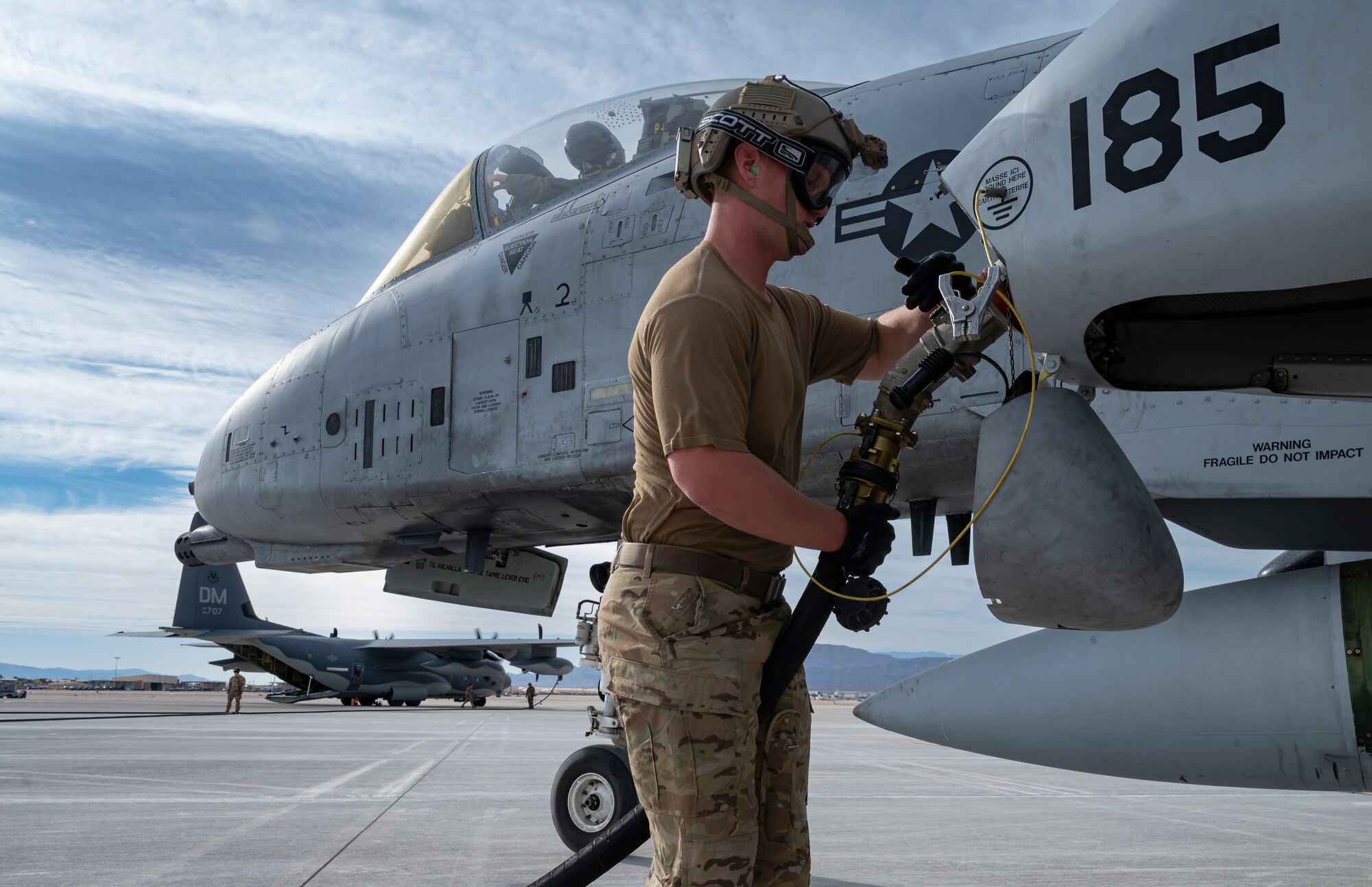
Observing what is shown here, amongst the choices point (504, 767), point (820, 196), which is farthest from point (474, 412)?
point (504, 767)

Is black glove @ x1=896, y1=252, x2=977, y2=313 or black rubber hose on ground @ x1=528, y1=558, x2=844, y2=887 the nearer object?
black rubber hose on ground @ x1=528, y1=558, x2=844, y2=887

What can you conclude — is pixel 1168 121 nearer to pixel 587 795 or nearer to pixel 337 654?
pixel 587 795

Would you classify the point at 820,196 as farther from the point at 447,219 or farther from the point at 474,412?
the point at 447,219

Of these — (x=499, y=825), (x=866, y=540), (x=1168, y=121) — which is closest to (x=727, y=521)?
(x=866, y=540)

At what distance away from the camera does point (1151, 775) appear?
3.44m

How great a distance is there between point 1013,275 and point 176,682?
376 feet

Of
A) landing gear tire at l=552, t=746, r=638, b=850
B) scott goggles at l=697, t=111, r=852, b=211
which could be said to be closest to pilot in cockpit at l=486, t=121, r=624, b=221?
landing gear tire at l=552, t=746, r=638, b=850

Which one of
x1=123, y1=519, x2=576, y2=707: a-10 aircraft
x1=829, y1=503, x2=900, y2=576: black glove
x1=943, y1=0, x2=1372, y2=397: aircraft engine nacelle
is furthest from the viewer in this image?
x1=123, y1=519, x2=576, y2=707: a-10 aircraft

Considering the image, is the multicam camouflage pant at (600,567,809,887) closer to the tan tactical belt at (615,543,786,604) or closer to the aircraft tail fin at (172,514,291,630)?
the tan tactical belt at (615,543,786,604)

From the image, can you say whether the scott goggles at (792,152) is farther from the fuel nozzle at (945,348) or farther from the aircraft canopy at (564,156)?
the aircraft canopy at (564,156)

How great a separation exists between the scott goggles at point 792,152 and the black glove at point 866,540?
28.6 inches

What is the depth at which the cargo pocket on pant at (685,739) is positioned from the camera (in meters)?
1.82

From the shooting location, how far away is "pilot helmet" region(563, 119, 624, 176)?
603 cm

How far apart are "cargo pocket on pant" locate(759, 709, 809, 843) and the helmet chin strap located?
1.02 m
